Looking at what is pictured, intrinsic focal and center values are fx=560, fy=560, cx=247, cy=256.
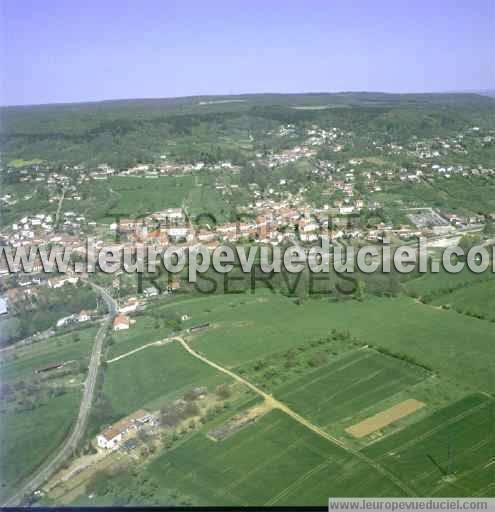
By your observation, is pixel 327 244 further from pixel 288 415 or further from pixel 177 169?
pixel 177 169

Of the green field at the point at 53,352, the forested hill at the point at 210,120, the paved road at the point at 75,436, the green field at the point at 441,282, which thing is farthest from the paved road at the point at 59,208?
the green field at the point at 441,282

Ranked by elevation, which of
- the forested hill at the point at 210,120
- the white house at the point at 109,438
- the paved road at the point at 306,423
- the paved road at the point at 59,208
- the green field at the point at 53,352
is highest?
the forested hill at the point at 210,120

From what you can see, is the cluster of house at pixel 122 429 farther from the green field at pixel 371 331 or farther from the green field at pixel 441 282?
the green field at pixel 441 282

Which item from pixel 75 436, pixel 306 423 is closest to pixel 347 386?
pixel 306 423

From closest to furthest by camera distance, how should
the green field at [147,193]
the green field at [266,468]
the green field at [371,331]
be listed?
1. the green field at [266,468]
2. the green field at [371,331]
3. the green field at [147,193]

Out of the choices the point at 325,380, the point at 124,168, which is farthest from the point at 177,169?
the point at 325,380

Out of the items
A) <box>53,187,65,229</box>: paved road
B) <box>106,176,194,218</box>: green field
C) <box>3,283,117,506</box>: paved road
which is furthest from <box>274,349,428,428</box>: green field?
<box>106,176,194,218</box>: green field

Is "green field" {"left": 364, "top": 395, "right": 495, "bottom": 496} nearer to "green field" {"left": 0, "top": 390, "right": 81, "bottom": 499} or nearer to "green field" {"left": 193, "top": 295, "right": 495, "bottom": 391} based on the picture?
"green field" {"left": 193, "top": 295, "right": 495, "bottom": 391}
